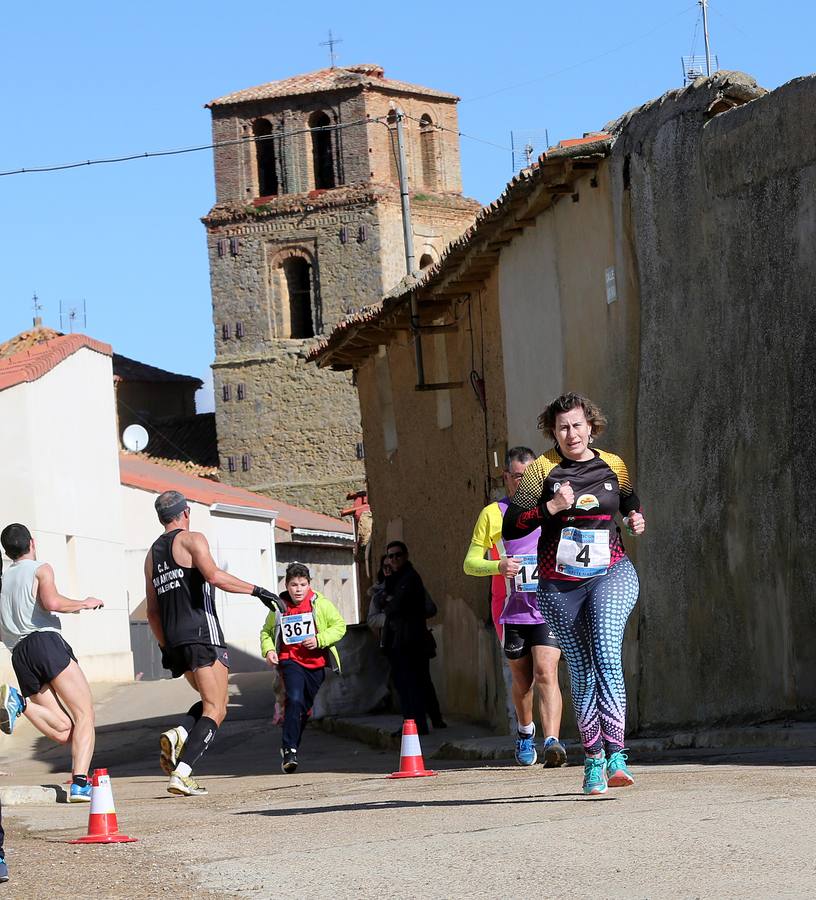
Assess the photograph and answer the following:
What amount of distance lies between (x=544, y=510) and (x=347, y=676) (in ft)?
38.8

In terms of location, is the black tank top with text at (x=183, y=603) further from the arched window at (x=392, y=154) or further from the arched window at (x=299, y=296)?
the arched window at (x=299, y=296)

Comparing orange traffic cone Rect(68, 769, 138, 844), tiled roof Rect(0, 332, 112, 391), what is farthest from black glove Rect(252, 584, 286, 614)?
tiled roof Rect(0, 332, 112, 391)

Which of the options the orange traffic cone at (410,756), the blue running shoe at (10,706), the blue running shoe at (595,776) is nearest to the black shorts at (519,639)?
the orange traffic cone at (410,756)

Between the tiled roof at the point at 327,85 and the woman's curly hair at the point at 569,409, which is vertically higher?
the tiled roof at the point at 327,85

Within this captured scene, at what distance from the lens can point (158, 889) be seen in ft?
20.1

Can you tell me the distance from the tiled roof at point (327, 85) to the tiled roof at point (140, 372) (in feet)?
42.5

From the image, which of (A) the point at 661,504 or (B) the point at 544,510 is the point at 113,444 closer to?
(A) the point at 661,504

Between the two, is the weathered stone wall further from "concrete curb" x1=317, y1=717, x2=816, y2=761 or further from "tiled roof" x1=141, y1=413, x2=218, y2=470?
"tiled roof" x1=141, y1=413, x2=218, y2=470

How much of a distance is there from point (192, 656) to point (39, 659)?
1007 millimetres

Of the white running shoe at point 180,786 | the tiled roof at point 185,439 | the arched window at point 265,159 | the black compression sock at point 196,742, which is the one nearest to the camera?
the white running shoe at point 180,786

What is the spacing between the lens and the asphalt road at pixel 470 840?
5.59 metres

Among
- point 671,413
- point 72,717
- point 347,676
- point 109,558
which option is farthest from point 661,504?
point 109,558

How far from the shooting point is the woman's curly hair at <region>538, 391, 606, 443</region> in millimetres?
7699

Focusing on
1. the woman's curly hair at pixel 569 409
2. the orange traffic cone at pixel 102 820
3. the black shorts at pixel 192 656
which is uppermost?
the woman's curly hair at pixel 569 409
